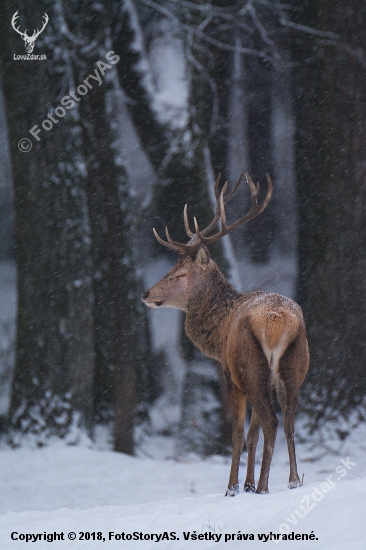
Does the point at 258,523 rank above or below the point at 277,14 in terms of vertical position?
below

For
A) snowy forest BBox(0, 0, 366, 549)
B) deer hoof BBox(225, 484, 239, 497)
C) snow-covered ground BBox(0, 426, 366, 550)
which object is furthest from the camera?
snowy forest BBox(0, 0, 366, 549)

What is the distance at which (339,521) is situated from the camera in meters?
3.88

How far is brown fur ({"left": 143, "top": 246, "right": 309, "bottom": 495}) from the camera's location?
5633 mm

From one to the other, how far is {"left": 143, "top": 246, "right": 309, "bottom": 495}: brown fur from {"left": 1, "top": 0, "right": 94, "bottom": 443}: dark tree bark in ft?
4.97

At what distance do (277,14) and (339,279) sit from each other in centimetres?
377

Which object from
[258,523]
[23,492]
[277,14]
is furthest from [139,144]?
[258,523]

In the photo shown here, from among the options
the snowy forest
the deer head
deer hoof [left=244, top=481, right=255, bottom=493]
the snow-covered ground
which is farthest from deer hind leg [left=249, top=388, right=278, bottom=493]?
the snowy forest

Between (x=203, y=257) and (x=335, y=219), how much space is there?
2256mm

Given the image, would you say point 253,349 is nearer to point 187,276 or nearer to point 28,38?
point 187,276

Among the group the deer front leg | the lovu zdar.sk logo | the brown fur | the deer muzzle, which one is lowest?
the deer front leg

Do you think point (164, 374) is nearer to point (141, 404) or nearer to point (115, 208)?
A: point (141, 404)

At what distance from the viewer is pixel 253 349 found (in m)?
5.73

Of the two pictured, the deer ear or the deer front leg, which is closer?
the deer front leg

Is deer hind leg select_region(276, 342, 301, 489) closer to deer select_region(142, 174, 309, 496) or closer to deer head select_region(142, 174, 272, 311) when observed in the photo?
deer select_region(142, 174, 309, 496)
